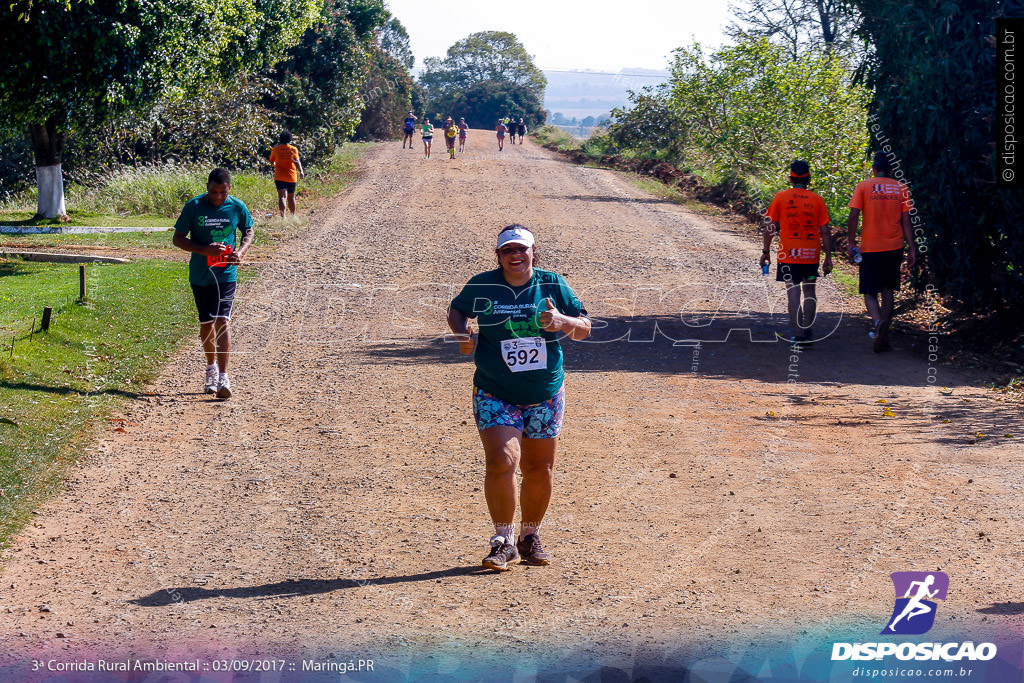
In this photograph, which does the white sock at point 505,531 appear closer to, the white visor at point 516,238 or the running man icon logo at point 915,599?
the white visor at point 516,238

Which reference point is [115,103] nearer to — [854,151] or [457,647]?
[854,151]

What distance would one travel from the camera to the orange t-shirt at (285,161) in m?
21.8

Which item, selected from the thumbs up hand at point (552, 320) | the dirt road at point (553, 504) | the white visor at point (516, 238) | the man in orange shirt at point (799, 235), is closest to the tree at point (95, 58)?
the dirt road at point (553, 504)

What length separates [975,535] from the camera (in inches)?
247

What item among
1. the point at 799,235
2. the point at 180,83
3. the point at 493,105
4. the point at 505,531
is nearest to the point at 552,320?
the point at 505,531

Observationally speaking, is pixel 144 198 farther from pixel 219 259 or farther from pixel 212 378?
pixel 219 259

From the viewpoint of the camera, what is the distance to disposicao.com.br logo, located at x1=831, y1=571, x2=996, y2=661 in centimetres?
473

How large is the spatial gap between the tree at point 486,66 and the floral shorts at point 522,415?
4127 inches

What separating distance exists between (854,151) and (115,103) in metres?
13.3

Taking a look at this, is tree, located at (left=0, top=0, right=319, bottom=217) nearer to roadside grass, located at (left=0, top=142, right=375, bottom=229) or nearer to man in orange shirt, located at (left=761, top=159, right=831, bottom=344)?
roadside grass, located at (left=0, top=142, right=375, bottom=229)

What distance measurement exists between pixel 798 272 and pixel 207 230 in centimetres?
626

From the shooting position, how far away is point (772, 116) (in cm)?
2503

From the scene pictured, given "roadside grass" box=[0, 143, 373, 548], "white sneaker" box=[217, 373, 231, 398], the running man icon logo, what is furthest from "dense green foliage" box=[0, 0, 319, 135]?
the running man icon logo

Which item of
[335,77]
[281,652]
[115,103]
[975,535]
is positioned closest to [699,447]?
[975,535]
